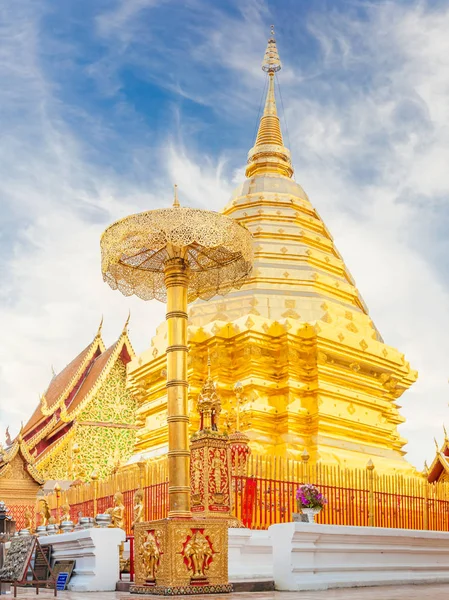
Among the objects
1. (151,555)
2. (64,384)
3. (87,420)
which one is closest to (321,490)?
(151,555)

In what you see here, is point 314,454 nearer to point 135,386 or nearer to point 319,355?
point 319,355

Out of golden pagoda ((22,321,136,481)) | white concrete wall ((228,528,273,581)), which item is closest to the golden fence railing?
white concrete wall ((228,528,273,581))

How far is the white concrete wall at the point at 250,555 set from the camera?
906cm

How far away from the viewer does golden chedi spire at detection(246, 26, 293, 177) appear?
19.5 metres

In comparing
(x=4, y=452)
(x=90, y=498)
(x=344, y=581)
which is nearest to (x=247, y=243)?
(x=344, y=581)

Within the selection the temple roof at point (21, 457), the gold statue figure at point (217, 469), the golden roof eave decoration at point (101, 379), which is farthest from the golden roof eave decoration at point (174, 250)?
the golden roof eave decoration at point (101, 379)

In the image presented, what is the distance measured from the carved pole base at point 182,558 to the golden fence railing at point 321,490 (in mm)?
1924

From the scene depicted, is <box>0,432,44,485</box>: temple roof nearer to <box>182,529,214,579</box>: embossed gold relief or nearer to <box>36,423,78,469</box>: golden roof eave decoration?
<box>36,423,78,469</box>: golden roof eave decoration

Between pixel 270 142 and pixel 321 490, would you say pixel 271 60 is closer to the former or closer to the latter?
pixel 270 142

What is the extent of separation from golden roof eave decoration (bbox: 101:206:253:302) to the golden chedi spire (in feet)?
32.1

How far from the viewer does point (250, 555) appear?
9.25m

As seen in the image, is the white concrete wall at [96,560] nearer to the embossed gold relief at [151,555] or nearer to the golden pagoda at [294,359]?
the embossed gold relief at [151,555]

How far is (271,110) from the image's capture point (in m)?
20.3

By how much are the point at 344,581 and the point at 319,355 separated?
6.29 m
